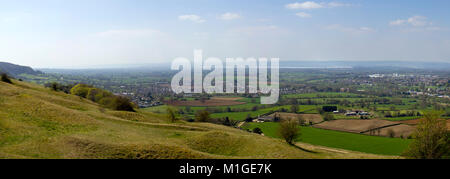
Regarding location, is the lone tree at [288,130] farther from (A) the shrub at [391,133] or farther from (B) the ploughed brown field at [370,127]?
(B) the ploughed brown field at [370,127]

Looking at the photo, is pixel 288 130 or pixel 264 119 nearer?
pixel 288 130

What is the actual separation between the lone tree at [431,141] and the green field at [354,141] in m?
21.8

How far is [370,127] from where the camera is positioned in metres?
69.9

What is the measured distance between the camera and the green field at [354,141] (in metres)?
51.2

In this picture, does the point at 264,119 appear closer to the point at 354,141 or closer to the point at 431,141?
the point at 354,141

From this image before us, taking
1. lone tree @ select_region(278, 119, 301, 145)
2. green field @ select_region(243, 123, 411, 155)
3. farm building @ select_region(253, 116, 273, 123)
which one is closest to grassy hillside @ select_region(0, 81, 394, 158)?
lone tree @ select_region(278, 119, 301, 145)

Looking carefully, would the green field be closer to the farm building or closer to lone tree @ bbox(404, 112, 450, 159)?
the farm building

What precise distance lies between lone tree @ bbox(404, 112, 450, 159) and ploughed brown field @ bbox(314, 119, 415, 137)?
38.8 metres

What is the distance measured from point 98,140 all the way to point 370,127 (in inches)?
2683

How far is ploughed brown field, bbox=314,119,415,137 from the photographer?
63847 mm

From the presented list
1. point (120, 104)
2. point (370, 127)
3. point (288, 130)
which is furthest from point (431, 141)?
point (120, 104)

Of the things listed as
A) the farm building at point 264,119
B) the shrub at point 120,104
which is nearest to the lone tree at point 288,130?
the shrub at point 120,104
